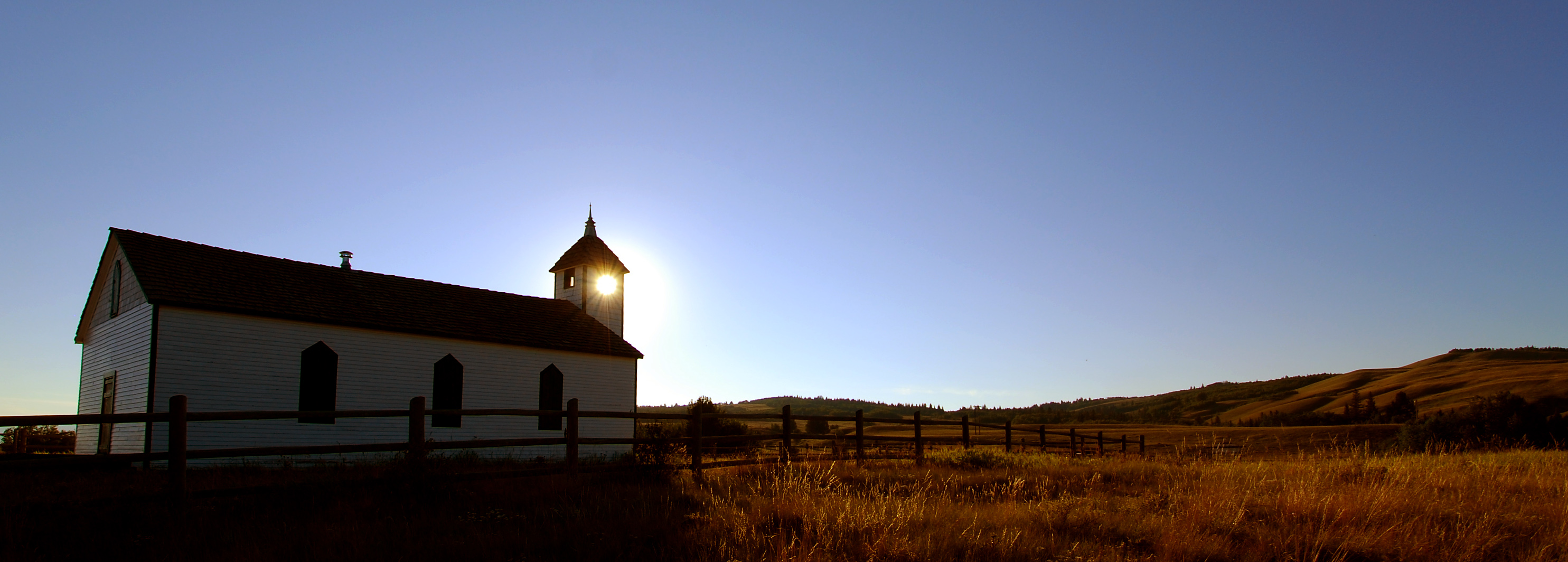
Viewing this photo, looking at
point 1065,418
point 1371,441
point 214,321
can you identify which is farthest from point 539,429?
point 1065,418

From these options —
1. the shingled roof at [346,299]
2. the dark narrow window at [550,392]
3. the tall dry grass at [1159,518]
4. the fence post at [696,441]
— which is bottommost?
the tall dry grass at [1159,518]

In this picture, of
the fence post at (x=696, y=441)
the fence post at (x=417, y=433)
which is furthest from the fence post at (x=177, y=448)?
the fence post at (x=696, y=441)

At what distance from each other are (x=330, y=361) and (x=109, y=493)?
1097 cm

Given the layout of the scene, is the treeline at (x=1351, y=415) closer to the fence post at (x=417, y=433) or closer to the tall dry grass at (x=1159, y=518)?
the tall dry grass at (x=1159, y=518)

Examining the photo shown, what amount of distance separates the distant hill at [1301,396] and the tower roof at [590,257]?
48.4 metres

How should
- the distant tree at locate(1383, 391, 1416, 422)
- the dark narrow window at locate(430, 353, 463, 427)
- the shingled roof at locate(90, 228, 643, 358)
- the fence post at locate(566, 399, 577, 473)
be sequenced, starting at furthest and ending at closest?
the distant tree at locate(1383, 391, 1416, 422), the dark narrow window at locate(430, 353, 463, 427), the shingled roof at locate(90, 228, 643, 358), the fence post at locate(566, 399, 577, 473)

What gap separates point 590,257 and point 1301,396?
100 meters

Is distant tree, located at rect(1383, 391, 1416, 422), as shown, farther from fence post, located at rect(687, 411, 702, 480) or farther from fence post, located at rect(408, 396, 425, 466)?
fence post, located at rect(408, 396, 425, 466)

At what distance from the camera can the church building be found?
19.0 metres

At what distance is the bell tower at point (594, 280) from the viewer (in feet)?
102

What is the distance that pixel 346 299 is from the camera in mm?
22719

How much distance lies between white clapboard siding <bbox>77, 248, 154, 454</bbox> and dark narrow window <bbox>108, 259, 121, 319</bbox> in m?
0.14

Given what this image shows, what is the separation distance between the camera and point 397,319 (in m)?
22.9

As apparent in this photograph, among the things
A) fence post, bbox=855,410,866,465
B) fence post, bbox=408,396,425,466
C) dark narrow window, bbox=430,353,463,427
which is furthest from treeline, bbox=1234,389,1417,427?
fence post, bbox=408,396,425,466
